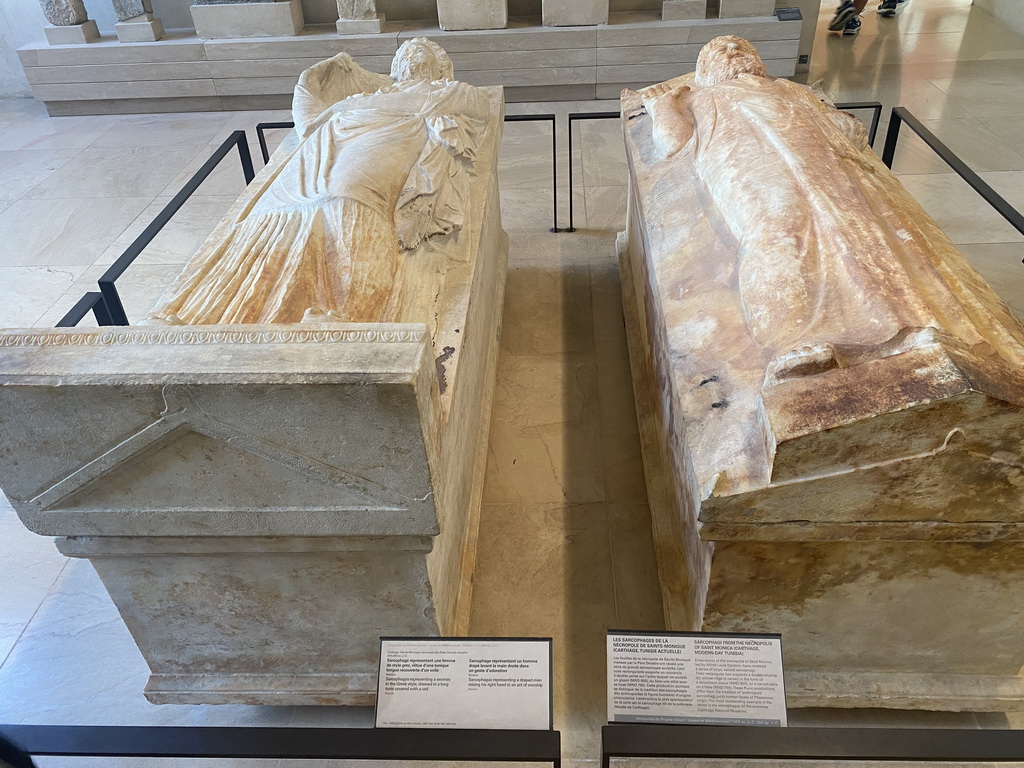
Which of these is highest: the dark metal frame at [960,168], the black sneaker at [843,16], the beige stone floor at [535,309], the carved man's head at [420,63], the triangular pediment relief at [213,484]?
the carved man's head at [420,63]

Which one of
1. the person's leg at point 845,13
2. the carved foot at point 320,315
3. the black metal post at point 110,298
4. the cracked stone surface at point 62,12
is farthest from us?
the person's leg at point 845,13

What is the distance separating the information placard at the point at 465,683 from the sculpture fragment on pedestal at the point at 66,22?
794 centimetres

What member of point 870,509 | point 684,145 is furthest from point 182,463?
point 684,145

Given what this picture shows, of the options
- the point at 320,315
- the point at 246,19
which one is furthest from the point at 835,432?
the point at 246,19

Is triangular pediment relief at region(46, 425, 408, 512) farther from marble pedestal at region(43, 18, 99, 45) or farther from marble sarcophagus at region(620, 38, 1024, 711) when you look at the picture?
marble pedestal at region(43, 18, 99, 45)

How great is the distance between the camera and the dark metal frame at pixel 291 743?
132 centimetres

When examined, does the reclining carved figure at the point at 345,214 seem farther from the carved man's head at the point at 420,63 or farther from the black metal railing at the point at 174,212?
the black metal railing at the point at 174,212

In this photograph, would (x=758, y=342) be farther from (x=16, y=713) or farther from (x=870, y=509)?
(x=16, y=713)

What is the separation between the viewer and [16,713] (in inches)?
96.8

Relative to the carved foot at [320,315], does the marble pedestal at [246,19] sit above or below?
below

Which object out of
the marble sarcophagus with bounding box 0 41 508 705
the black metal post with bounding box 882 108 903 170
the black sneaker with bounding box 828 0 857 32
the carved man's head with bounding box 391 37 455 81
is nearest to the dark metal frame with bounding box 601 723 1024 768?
the marble sarcophagus with bounding box 0 41 508 705

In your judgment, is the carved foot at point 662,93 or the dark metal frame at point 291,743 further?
the carved foot at point 662,93

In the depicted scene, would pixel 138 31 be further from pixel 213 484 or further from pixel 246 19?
pixel 213 484

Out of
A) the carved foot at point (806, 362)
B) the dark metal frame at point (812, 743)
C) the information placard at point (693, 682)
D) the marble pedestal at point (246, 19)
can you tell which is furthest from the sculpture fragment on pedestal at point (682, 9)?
the dark metal frame at point (812, 743)
